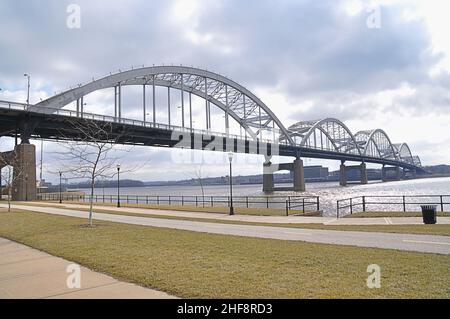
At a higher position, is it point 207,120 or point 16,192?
point 207,120

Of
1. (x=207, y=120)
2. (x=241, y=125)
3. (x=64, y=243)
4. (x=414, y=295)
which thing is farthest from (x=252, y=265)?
(x=241, y=125)

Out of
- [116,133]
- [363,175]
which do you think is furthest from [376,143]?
[116,133]

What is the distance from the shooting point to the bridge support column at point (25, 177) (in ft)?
174

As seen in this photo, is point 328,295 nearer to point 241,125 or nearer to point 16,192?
point 16,192

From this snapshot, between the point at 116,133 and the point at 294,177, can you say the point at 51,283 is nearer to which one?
the point at 116,133

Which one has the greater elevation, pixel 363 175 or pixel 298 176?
pixel 363 175

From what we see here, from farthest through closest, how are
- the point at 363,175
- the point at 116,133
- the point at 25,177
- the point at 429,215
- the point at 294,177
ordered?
the point at 363,175 → the point at 294,177 → the point at 116,133 → the point at 25,177 → the point at 429,215

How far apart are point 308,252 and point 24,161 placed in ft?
173

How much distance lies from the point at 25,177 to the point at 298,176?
74519 millimetres

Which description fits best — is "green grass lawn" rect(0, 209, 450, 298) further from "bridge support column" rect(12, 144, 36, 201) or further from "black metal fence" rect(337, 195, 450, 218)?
"bridge support column" rect(12, 144, 36, 201)

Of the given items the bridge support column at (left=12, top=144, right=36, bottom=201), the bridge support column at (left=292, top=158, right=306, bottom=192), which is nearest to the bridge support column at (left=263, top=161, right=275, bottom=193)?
the bridge support column at (left=292, top=158, right=306, bottom=192)

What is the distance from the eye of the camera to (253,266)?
326 inches

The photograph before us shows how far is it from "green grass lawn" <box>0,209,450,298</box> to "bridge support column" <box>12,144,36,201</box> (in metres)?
44.8

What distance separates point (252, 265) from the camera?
838 centimetres
